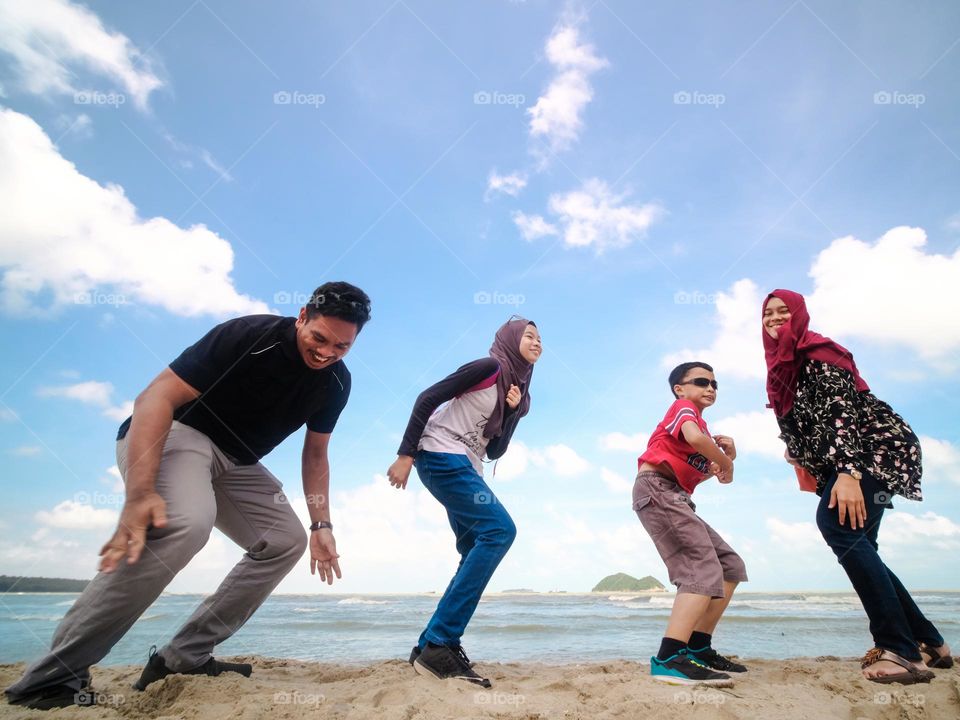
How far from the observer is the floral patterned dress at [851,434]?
10.9 ft

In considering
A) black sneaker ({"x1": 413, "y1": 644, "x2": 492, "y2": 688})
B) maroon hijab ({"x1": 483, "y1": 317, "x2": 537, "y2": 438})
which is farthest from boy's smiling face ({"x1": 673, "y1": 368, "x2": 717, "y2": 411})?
black sneaker ({"x1": 413, "y1": 644, "x2": 492, "y2": 688})

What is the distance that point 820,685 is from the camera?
3.20 meters

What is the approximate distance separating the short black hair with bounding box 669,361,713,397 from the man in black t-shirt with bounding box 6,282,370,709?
91.0 inches

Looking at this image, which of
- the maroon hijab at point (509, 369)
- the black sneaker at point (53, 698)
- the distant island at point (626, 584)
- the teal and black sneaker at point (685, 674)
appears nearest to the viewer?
the black sneaker at point (53, 698)

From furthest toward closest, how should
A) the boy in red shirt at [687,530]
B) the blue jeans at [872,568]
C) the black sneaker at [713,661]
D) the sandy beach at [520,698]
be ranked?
the black sneaker at [713,661]
the boy in red shirt at [687,530]
the blue jeans at [872,568]
the sandy beach at [520,698]

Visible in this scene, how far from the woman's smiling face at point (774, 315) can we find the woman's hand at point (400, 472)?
259 cm

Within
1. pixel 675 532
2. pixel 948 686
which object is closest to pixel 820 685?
pixel 948 686

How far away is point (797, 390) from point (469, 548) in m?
2.36

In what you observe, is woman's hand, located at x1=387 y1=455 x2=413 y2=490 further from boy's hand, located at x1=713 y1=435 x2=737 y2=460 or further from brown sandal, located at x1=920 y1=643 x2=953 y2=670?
brown sandal, located at x1=920 y1=643 x2=953 y2=670

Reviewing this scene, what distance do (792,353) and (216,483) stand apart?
3623 millimetres

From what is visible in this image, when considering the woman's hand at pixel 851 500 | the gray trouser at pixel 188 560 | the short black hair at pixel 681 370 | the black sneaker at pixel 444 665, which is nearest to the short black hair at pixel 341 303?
the gray trouser at pixel 188 560

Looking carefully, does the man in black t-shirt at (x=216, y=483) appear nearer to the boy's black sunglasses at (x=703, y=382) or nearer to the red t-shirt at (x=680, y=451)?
the red t-shirt at (x=680, y=451)

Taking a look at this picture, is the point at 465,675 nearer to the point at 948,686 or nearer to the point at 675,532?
the point at 675,532

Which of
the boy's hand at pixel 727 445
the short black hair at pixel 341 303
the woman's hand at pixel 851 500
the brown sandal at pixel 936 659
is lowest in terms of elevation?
the brown sandal at pixel 936 659
